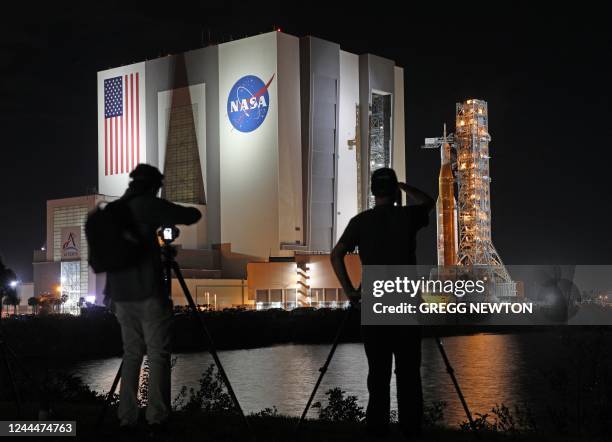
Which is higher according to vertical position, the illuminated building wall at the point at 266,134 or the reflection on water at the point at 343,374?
the illuminated building wall at the point at 266,134

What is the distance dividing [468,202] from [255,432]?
295 feet

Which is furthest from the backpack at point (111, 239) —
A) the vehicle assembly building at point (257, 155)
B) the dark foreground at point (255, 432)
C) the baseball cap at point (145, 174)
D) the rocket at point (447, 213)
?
the rocket at point (447, 213)

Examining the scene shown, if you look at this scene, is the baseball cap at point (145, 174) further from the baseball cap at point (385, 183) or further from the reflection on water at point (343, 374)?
the reflection on water at point (343, 374)

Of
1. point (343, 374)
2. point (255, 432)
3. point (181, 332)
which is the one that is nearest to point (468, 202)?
point (181, 332)

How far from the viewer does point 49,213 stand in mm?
75062

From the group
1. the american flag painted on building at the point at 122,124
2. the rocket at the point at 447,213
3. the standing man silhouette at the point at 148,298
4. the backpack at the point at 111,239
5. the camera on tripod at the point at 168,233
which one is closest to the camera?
the backpack at the point at 111,239

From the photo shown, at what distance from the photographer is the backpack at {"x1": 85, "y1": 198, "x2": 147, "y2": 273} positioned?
7738mm

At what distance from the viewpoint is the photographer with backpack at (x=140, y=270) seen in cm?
777

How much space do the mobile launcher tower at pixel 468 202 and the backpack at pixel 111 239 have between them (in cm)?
8866

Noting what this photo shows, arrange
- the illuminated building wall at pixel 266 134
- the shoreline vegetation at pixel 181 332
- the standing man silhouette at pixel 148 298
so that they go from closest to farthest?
the standing man silhouette at pixel 148 298, the shoreline vegetation at pixel 181 332, the illuminated building wall at pixel 266 134

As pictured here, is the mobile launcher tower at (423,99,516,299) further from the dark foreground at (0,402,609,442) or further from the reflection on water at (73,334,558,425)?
the dark foreground at (0,402,609,442)

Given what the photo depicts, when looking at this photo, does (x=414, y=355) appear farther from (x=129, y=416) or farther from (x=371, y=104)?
(x=371, y=104)

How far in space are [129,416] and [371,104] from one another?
3014 inches

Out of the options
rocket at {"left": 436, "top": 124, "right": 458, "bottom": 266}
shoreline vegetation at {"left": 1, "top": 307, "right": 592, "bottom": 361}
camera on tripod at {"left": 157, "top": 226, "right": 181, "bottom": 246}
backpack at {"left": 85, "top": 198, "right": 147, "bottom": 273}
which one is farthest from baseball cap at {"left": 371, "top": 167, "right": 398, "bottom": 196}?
rocket at {"left": 436, "top": 124, "right": 458, "bottom": 266}
